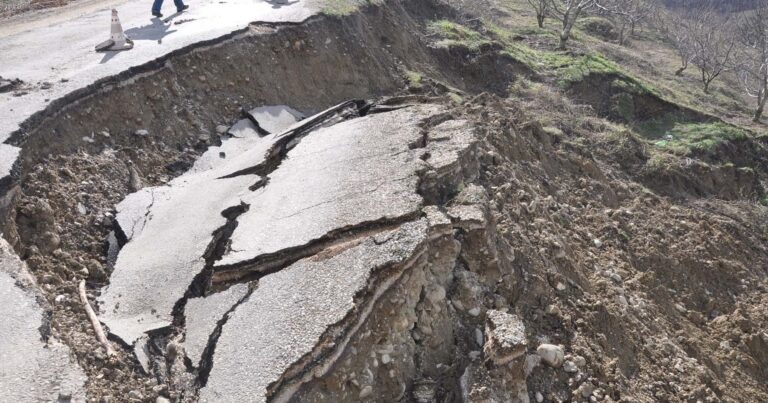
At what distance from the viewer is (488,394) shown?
3.52 metres

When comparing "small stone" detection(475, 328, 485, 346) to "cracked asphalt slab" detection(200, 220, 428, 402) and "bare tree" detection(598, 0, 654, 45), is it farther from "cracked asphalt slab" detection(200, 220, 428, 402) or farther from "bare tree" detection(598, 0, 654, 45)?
"bare tree" detection(598, 0, 654, 45)

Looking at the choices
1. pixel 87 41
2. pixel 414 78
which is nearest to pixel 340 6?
pixel 414 78

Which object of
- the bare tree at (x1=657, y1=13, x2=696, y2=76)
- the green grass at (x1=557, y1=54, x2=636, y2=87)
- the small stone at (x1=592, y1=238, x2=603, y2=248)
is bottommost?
the bare tree at (x1=657, y1=13, x2=696, y2=76)

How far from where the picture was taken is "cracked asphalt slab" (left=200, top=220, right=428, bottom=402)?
3426mm

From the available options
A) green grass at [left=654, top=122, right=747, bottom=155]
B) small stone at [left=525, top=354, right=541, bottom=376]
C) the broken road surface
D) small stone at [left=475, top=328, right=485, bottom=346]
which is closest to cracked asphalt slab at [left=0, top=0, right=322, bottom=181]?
the broken road surface

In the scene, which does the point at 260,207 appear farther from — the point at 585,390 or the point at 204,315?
the point at 585,390

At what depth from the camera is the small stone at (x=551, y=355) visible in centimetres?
401

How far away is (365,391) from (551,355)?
139cm

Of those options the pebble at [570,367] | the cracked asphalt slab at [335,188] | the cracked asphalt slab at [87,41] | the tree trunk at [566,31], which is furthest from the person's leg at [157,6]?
the tree trunk at [566,31]

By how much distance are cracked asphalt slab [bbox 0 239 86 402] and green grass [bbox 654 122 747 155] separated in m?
9.98

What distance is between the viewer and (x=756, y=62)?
2216 centimetres

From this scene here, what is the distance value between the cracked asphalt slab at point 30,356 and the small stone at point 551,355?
2914 millimetres

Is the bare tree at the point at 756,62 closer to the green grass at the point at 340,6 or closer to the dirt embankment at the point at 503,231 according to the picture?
the dirt embankment at the point at 503,231

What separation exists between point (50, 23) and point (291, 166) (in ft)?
22.7
